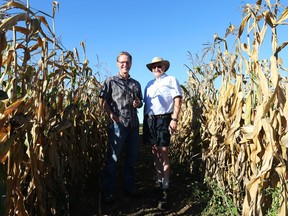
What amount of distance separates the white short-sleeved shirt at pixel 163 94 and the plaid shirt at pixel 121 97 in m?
0.19

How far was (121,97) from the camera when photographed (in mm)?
3559

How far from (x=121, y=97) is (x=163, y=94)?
17.5 inches

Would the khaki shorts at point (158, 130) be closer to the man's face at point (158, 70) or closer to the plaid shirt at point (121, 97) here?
the plaid shirt at point (121, 97)

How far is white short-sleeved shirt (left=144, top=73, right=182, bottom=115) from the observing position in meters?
3.48

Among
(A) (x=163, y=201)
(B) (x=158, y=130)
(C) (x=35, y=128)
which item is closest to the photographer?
(C) (x=35, y=128)

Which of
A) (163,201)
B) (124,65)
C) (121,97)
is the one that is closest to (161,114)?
(121,97)

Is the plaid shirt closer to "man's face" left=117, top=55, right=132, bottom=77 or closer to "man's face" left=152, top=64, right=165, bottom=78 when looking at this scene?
"man's face" left=117, top=55, right=132, bottom=77

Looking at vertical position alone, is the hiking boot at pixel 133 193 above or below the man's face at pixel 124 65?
below

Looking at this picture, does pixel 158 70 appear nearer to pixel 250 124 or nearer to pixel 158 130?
pixel 158 130

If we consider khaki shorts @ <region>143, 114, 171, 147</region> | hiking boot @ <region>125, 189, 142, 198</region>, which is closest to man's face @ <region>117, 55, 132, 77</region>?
khaki shorts @ <region>143, 114, 171, 147</region>

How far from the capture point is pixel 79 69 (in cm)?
355

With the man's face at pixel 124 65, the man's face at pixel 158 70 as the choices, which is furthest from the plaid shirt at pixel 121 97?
the man's face at pixel 158 70

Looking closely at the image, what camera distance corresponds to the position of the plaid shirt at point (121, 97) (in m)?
3.54

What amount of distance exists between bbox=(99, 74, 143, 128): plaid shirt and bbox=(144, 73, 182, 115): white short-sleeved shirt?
0.63ft
